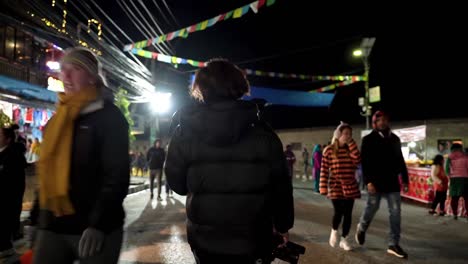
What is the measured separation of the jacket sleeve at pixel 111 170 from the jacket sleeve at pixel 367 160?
13.6 ft

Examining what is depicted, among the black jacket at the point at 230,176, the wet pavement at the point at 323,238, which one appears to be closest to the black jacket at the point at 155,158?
the wet pavement at the point at 323,238

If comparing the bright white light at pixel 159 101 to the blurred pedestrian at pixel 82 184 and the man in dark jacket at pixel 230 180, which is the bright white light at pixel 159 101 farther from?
the man in dark jacket at pixel 230 180

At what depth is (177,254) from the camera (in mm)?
5355

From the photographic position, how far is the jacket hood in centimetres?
194

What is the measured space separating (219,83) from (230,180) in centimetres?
56

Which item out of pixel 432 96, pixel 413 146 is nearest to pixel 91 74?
pixel 413 146

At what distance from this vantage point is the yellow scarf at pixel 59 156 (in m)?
2.06

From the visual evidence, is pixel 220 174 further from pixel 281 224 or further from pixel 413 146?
pixel 413 146

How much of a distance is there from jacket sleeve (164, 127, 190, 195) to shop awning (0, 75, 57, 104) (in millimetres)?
9243

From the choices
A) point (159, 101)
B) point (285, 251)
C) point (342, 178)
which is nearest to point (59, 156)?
point (285, 251)

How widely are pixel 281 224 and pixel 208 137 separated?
650mm

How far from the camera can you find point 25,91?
36.3 ft

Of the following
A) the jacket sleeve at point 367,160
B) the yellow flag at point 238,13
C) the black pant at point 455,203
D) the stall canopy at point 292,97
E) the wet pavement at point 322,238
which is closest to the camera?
the wet pavement at point 322,238

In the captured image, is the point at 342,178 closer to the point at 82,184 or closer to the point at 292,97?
the point at 82,184
